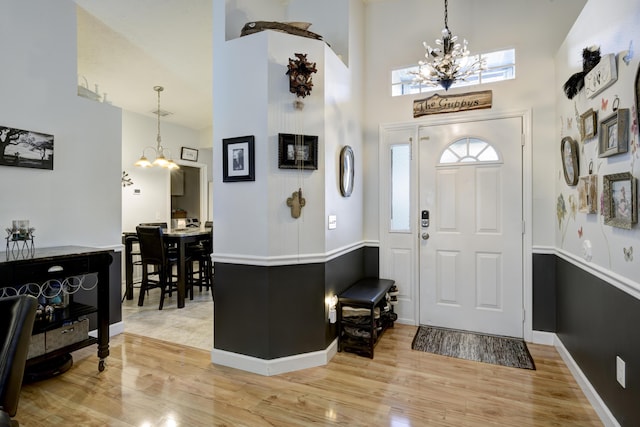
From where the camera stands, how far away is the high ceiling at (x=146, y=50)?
3172mm

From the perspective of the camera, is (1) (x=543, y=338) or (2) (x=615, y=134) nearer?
(2) (x=615, y=134)

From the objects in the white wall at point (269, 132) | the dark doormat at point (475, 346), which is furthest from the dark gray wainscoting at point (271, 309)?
the dark doormat at point (475, 346)

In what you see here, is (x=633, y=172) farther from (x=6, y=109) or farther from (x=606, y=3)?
(x=6, y=109)

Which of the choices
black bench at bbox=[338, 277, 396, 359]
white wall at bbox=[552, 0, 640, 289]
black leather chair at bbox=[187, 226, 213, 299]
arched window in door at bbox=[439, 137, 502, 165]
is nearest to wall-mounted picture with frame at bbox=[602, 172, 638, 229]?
white wall at bbox=[552, 0, 640, 289]

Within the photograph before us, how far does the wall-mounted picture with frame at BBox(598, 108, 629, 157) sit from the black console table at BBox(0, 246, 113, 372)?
3319 mm

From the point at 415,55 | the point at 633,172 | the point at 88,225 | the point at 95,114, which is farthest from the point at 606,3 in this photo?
the point at 88,225

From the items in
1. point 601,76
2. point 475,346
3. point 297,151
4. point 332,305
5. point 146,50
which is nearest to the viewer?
point 601,76

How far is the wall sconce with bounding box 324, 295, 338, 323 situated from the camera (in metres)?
2.67

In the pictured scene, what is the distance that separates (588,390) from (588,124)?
1.71 metres

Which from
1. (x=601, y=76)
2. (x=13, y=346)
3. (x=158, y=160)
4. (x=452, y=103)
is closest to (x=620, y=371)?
(x=601, y=76)

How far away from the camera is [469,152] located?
319 cm

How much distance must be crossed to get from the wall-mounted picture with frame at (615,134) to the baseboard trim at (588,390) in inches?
56.5

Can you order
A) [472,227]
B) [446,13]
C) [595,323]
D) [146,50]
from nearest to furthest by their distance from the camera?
[595,323] → [446,13] → [472,227] → [146,50]

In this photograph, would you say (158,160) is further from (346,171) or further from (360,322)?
(360,322)
